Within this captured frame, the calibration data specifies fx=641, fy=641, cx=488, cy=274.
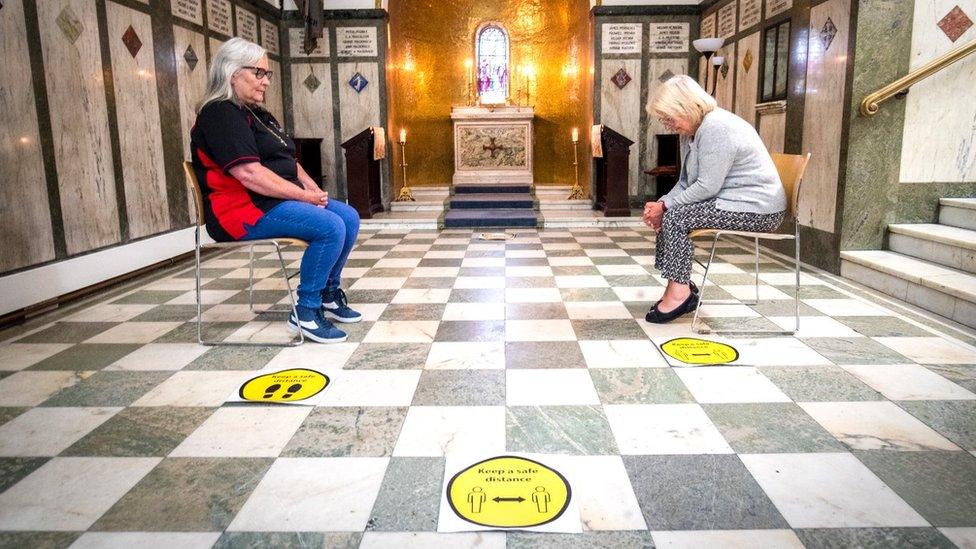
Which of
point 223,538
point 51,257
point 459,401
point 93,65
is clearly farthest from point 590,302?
point 93,65

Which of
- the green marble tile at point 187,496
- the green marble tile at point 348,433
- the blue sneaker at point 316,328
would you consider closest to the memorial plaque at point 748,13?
the blue sneaker at point 316,328

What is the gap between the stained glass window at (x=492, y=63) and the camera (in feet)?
33.7

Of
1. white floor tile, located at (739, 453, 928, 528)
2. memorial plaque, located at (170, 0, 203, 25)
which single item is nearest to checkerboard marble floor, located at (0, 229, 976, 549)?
white floor tile, located at (739, 453, 928, 528)

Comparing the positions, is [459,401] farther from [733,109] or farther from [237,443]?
[733,109]

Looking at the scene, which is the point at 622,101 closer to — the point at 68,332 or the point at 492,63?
the point at 492,63

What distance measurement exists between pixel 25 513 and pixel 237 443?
0.54 meters

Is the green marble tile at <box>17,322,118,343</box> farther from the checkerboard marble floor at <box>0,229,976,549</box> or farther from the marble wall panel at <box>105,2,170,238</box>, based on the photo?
the marble wall panel at <box>105,2,170,238</box>

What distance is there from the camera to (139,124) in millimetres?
4988

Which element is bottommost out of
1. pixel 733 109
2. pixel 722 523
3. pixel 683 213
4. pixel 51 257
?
pixel 722 523

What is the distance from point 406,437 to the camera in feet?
6.59

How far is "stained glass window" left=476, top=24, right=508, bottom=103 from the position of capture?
10273mm

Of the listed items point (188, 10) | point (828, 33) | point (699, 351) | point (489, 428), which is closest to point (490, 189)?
point (188, 10)

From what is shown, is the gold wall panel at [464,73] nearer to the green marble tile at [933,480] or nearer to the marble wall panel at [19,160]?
the marble wall panel at [19,160]

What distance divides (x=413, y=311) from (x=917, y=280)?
2767mm
